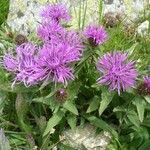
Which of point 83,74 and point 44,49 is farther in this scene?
point 83,74

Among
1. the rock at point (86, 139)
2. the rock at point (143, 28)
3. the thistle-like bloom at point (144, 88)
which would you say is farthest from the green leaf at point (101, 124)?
the rock at point (143, 28)

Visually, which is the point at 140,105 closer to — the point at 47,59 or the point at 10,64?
the point at 47,59

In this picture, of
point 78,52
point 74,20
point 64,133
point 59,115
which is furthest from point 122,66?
point 74,20

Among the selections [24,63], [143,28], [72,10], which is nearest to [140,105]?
[24,63]

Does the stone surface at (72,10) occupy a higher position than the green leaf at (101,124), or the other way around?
the stone surface at (72,10)

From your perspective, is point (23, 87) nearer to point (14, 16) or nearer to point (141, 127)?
point (141, 127)

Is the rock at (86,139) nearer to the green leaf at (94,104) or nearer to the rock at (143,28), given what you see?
the green leaf at (94,104)
